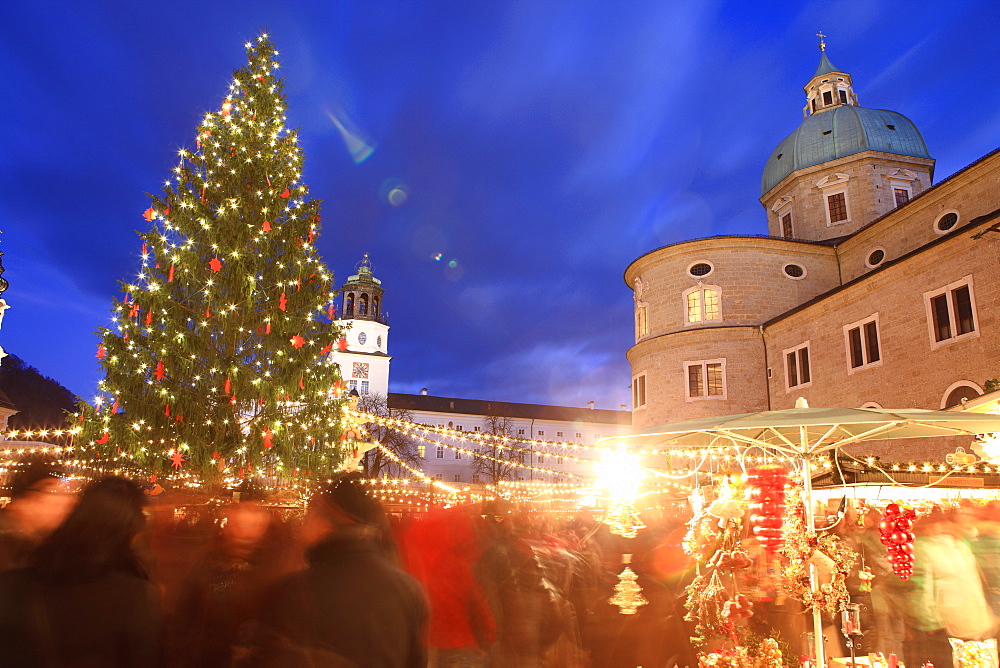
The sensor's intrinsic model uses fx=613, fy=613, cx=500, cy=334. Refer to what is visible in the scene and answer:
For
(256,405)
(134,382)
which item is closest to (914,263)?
(256,405)

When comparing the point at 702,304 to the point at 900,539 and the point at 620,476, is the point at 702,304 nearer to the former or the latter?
the point at 620,476

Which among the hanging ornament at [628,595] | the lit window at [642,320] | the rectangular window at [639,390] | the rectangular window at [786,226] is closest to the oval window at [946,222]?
the rectangular window at [786,226]

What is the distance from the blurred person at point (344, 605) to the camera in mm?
2832

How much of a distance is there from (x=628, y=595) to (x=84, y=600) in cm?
611

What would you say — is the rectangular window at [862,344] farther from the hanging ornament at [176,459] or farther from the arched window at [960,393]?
the hanging ornament at [176,459]

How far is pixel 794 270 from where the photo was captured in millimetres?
29078

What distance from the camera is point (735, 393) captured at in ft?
89.0

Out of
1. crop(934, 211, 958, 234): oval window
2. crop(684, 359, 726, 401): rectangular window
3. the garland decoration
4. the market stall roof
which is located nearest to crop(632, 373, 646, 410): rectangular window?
crop(684, 359, 726, 401): rectangular window

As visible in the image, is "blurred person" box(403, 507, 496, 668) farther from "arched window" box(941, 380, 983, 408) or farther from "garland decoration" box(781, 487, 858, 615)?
"arched window" box(941, 380, 983, 408)

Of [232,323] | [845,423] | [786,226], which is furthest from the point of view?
[786,226]

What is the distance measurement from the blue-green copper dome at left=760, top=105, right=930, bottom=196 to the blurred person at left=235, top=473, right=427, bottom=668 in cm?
3447

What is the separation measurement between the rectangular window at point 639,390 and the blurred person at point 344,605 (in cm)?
2864

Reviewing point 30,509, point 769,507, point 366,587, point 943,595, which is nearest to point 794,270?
point 943,595

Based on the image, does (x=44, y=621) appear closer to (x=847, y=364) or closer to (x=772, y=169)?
(x=847, y=364)
